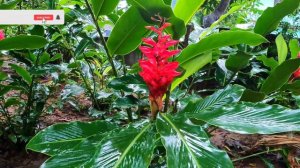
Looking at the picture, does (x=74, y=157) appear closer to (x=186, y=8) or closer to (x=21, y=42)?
(x=186, y=8)

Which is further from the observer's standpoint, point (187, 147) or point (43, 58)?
point (43, 58)

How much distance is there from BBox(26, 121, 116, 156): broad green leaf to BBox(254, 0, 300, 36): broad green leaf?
1.90ft

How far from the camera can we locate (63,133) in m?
0.92

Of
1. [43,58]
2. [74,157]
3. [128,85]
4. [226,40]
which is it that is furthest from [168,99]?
[43,58]

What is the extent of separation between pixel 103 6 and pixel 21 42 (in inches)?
14.0

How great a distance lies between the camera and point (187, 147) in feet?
2.33

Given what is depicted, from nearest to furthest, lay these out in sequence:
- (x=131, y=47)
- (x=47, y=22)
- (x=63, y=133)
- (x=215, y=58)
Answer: (x=63, y=133) → (x=131, y=47) → (x=215, y=58) → (x=47, y=22)

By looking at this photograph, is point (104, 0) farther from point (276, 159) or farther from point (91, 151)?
point (276, 159)

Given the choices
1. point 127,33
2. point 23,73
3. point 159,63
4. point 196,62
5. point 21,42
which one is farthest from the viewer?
point 23,73

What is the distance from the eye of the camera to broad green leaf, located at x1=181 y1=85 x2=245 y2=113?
0.97m

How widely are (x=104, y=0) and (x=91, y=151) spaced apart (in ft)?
1.83

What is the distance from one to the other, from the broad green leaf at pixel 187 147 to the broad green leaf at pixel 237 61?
0.43m

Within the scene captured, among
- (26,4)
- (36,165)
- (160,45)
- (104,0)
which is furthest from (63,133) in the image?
(26,4)

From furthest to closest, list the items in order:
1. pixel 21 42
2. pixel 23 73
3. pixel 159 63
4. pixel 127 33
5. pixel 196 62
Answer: pixel 23 73 < pixel 21 42 < pixel 127 33 < pixel 196 62 < pixel 159 63
